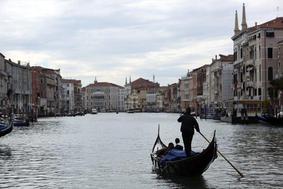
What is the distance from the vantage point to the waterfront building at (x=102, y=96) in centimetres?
18775

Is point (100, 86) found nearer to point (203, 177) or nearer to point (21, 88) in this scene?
point (21, 88)

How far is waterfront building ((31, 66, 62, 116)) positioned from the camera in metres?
98.4

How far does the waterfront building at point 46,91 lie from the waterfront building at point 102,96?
187ft

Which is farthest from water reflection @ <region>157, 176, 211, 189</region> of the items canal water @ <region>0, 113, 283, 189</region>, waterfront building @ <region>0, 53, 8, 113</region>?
waterfront building @ <region>0, 53, 8, 113</region>

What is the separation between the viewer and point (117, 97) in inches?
7564

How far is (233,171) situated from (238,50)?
5512cm

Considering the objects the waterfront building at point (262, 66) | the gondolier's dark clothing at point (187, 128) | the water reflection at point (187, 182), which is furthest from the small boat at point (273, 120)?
the gondolier's dark clothing at point (187, 128)

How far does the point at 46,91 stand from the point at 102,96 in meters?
78.6

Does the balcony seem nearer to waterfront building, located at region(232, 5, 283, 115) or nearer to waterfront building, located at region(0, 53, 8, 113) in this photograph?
waterfront building, located at region(232, 5, 283, 115)

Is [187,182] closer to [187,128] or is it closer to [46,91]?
[187,128]

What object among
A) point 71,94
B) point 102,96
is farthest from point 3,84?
point 102,96

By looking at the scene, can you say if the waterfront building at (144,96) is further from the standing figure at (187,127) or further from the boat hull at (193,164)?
the standing figure at (187,127)

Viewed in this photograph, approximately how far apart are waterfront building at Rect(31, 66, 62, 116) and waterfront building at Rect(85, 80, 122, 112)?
56940 mm

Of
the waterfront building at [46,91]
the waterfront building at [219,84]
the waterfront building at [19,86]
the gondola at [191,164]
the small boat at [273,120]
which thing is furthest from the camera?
the waterfront building at [46,91]
